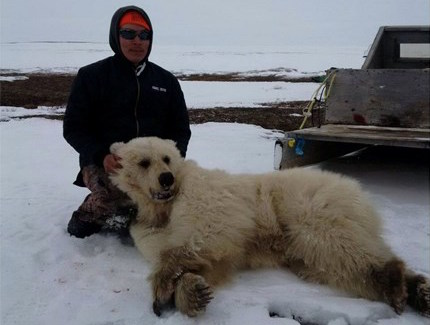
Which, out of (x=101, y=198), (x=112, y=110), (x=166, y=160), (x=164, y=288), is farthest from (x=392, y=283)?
(x=112, y=110)

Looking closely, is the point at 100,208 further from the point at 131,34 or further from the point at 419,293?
the point at 419,293

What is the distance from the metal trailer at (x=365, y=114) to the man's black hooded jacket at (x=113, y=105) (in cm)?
167

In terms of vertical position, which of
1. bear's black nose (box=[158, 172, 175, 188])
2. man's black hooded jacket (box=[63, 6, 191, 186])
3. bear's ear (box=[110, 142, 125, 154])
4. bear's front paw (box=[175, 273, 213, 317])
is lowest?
bear's front paw (box=[175, 273, 213, 317])

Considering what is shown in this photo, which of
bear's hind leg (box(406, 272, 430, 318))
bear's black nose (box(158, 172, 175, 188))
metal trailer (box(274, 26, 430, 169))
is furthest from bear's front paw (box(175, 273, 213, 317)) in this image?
metal trailer (box(274, 26, 430, 169))

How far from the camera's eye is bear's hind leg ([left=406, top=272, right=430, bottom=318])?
240cm

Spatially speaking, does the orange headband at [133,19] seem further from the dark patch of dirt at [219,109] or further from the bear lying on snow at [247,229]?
the dark patch of dirt at [219,109]

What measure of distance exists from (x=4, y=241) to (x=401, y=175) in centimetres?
436

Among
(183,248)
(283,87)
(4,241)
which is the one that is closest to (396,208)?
(183,248)

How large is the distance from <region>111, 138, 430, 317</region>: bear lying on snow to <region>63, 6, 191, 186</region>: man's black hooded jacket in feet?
1.18

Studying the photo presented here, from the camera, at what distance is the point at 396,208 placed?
4.14 metres

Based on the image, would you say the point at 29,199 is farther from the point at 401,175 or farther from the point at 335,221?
the point at 401,175

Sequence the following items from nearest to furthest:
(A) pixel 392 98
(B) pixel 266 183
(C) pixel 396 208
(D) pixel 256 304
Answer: (D) pixel 256 304 → (B) pixel 266 183 → (C) pixel 396 208 → (A) pixel 392 98

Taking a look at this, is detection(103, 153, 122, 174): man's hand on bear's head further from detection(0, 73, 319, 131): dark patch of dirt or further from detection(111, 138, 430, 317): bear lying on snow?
detection(0, 73, 319, 131): dark patch of dirt

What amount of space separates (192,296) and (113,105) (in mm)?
1834
